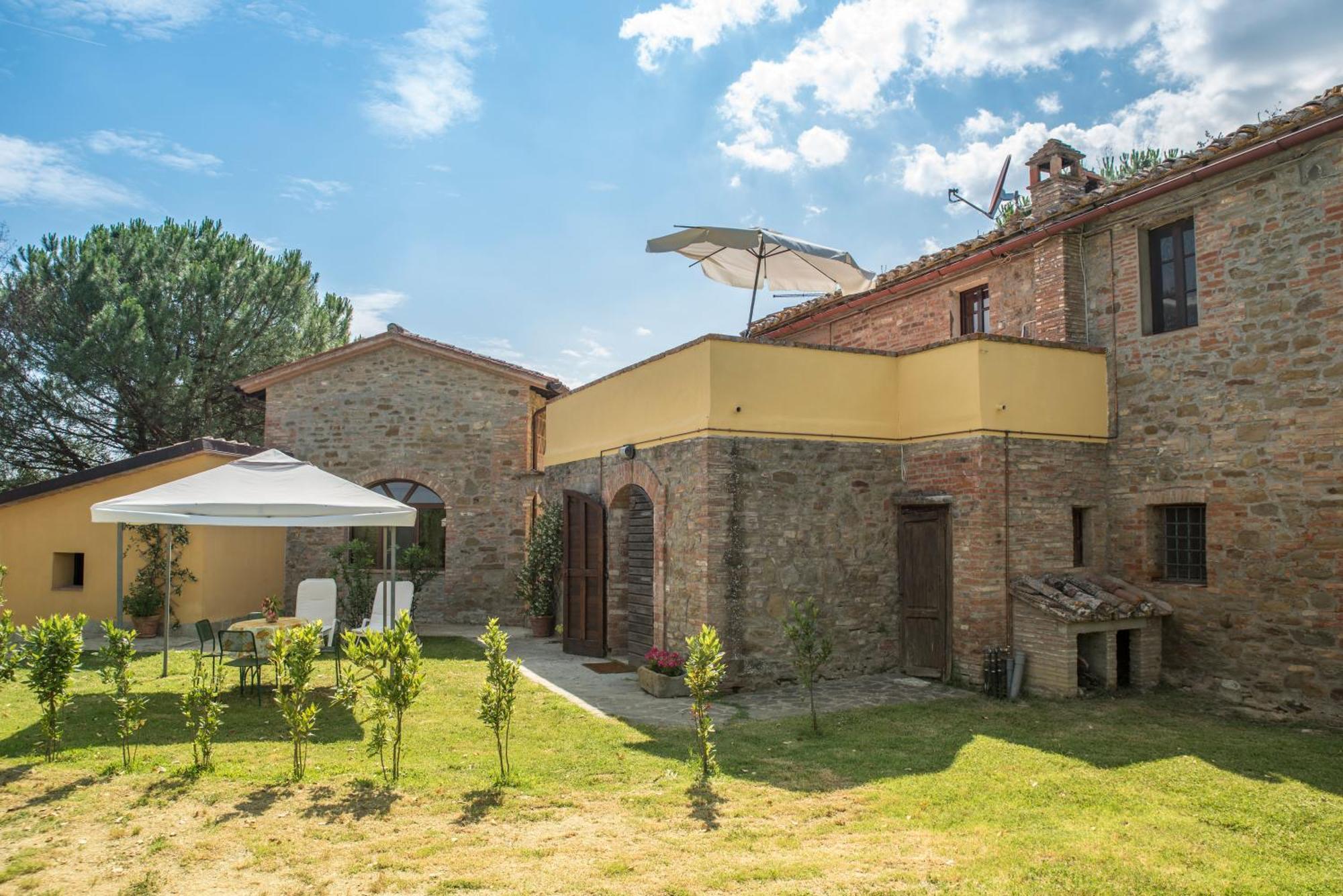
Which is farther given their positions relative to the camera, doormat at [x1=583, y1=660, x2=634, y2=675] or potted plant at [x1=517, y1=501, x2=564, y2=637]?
potted plant at [x1=517, y1=501, x2=564, y2=637]

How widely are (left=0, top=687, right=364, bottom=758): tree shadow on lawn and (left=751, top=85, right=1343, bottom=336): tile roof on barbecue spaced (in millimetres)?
8718

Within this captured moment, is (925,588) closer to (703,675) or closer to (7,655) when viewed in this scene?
(703,675)

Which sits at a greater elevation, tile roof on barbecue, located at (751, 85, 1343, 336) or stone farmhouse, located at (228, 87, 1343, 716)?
tile roof on barbecue, located at (751, 85, 1343, 336)

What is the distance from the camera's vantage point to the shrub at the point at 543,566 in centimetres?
1373

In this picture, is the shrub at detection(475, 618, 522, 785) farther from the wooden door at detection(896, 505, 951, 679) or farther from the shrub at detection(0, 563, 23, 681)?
the wooden door at detection(896, 505, 951, 679)

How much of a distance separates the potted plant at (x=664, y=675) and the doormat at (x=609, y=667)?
1.24m

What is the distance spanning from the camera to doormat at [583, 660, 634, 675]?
10734 mm

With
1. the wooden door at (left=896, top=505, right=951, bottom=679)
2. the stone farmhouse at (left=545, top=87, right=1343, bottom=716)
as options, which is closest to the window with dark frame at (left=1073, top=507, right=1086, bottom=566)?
the stone farmhouse at (left=545, top=87, right=1343, bottom=716)

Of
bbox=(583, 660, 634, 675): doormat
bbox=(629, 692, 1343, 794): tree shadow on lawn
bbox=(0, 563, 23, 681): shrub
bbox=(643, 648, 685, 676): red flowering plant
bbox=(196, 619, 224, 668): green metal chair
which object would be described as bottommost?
bbox=(583, 660, 634, 675): doormat

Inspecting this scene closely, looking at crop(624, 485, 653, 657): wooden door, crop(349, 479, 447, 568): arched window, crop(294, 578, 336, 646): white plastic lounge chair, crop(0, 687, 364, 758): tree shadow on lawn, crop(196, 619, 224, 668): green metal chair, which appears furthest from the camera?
crop(349, 479, 447, 568): arched window

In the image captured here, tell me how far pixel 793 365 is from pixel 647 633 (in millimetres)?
3893

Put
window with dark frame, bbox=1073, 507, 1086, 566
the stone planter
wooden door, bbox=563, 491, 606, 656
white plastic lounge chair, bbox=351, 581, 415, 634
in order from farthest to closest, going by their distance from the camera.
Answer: wooden door, bbox=563, 491, 606, 656, white plastic lounge chair, bbox=351, 581, 415, 634, window with dark frame, bbox=1073, 507, 1086, 566, the stone planter

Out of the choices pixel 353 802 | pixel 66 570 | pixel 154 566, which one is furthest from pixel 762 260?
pixel 66 570

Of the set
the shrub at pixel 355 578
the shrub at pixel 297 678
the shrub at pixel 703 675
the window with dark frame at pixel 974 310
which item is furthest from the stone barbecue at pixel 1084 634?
the shrub at pixel 355 578
